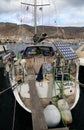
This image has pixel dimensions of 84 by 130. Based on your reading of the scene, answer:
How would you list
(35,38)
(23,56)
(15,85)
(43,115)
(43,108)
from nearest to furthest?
(43,115)
(43,108)
(15,85)
(23,56)
(35,38)

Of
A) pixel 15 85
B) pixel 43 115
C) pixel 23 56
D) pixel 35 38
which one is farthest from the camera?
pixel 35 38

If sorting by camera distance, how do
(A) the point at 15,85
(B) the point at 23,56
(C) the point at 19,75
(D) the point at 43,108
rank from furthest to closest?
(B) the point at 23,56 → (C) the point at 19,75 → (A) the point at 15,85 → (D) the point at 43,108

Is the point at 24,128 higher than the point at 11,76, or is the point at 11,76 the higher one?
the point at 11,76

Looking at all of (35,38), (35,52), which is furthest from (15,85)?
(35,38)

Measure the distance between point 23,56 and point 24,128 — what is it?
6.81 m

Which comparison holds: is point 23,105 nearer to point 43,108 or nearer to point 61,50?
point 43,108

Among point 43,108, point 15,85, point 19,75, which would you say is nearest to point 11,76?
point 19,75

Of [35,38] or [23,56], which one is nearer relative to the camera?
[23,56]

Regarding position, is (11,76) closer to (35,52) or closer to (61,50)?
(61,50)

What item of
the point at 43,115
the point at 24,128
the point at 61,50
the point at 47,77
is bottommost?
the point at 24,128

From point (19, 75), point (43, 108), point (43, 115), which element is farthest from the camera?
point (19, 75)

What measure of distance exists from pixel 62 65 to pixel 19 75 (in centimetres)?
219

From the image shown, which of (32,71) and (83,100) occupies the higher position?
(32,71)

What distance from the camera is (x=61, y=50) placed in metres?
14.4
